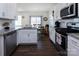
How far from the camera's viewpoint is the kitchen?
2.96 metres

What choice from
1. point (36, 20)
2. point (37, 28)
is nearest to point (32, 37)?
point (37, 28)

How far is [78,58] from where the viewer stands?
862mm

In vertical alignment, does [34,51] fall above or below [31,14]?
below

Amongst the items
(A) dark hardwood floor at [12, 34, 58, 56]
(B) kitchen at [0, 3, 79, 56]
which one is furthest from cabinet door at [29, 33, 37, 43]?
(A) dark hardwood floor at [12, 34, 58, 56]

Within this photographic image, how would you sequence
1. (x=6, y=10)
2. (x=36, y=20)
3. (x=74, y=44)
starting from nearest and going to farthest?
(x=74, y=44)
(x=6, y=10)
(x=36, y=20)

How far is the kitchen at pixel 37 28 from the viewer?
116 inches

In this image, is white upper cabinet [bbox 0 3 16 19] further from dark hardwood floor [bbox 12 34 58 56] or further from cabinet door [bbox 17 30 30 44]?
dark hardwood floor [bbox 12 34 58 56]

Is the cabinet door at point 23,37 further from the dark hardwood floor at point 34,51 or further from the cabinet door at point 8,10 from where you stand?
the cabinet door at point 8,10

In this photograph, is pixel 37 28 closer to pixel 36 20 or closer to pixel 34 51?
pixel 34 51

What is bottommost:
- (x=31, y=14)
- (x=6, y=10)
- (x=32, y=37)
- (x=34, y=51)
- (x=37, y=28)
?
(x=34, y=51)

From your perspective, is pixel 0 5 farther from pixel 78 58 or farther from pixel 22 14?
pixel 22 14

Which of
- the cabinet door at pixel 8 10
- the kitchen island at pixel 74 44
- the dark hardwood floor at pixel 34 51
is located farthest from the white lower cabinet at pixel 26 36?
the kitchen island at pixel 74 44

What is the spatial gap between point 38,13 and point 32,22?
3.69ft

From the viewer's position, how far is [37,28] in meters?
6.93
